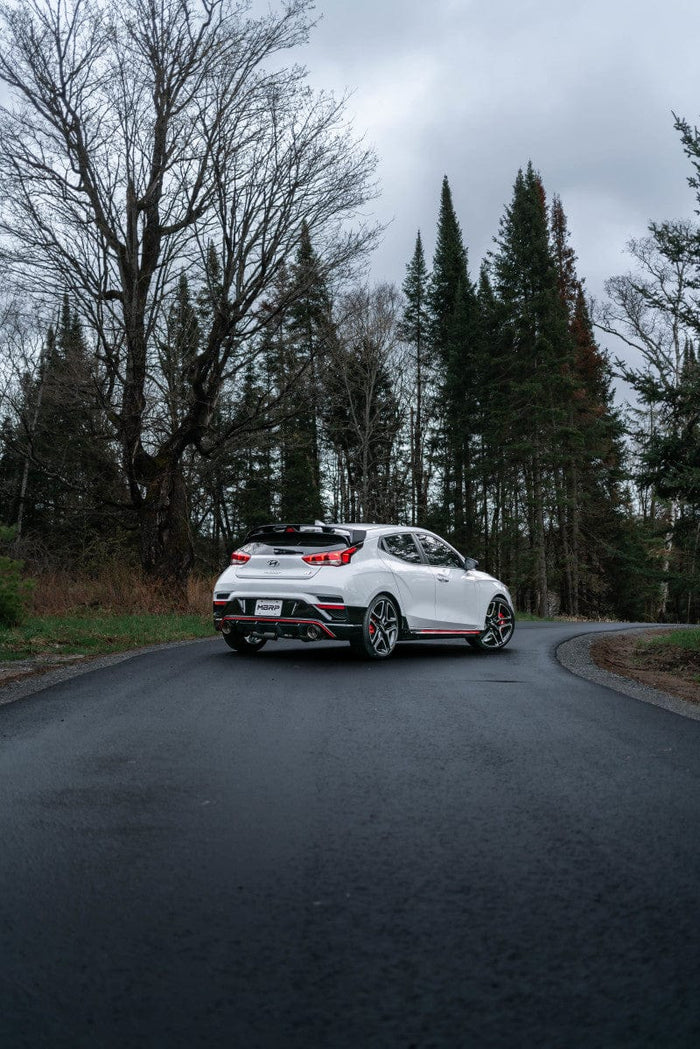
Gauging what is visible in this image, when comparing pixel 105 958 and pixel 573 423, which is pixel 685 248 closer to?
pixel 105 958

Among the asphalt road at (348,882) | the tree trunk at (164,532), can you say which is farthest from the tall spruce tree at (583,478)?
the asphalt road at (348,882)

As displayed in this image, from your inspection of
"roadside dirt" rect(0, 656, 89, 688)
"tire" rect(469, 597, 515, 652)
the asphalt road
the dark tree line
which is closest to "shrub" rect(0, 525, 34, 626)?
"roadside dirt" rect(0, 656, 89, 688)

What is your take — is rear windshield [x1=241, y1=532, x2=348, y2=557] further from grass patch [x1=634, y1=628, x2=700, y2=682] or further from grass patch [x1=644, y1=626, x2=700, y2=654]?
grass patch [x1=644, y1=626, x2=700, y2=654]

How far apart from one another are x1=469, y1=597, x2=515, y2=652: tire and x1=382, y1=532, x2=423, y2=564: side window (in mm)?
1740

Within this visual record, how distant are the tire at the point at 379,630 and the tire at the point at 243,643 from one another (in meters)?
1.64

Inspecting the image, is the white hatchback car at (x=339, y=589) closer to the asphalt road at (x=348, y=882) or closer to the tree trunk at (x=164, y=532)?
the asphalt road at (x=348, y=882)

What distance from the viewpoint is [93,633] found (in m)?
14.3

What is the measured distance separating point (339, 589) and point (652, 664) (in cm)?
459

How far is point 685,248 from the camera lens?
1608 cm

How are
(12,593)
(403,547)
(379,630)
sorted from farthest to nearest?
1. (12,593)
2. (403,547)
3. (379,630)

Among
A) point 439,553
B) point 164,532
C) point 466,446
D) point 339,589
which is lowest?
point 339,589

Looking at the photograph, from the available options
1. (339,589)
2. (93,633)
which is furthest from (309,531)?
(93,633)

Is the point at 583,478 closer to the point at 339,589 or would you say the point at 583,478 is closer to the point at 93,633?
the point at 93,633

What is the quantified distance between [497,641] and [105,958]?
1124 cm
